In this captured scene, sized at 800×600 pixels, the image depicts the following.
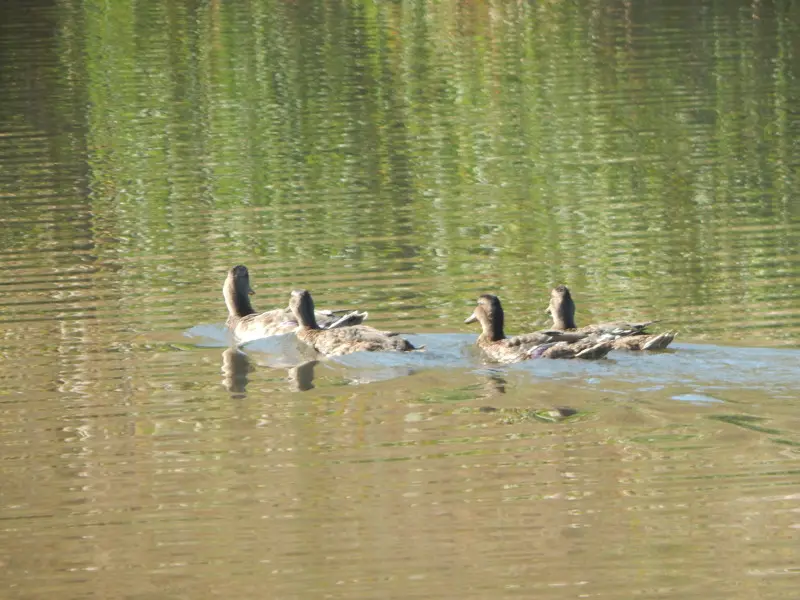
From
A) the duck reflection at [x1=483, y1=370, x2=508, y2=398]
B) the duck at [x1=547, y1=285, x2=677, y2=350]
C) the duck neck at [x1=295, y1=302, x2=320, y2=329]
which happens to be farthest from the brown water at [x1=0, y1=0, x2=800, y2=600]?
the duck neck at [x1=295, y1=302, x2=320, y2=329]

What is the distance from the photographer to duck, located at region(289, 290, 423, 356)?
1307 cm

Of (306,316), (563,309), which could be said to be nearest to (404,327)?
(306,316)

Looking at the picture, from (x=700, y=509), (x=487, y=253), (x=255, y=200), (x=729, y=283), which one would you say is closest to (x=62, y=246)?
(x=255, y=200)

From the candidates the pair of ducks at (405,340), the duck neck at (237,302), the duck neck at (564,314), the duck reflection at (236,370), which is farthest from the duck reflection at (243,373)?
the duck neck at (564,314)

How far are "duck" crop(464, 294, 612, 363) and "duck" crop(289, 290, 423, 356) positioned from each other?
604 mm

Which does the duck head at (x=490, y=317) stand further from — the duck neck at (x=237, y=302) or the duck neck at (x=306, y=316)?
the duck neck at (x=237, y=302)

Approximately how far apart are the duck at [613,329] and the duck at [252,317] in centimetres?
164

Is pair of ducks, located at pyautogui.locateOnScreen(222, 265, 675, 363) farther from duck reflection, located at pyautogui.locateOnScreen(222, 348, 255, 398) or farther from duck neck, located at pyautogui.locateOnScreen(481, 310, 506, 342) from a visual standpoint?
duck reflection, located at pyautogui.locateOnScreen(222, 348, 255, 398)

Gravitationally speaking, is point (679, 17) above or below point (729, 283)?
above

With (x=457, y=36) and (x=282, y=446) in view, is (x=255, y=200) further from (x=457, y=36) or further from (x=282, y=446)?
(x=457, y=36)

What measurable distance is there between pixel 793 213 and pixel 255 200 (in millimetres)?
6250

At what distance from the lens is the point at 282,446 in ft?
35.8

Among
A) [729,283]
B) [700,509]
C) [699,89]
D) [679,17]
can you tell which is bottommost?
[700,509]

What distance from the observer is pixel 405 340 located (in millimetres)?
13000
